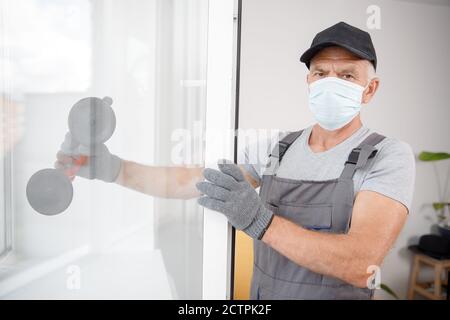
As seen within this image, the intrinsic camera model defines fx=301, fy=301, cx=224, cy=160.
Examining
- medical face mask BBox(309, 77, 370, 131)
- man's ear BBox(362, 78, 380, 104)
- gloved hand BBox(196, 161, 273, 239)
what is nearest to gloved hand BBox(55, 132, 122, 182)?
gloved hand BBox(196, 161, 273, 239)

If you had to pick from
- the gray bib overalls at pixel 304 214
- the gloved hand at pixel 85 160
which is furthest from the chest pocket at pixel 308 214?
the gloved hand at pixel 85 160

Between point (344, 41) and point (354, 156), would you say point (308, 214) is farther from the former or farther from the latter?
point (344, 41)

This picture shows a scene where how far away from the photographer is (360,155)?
612mm

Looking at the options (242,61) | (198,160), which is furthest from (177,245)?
(242,61)

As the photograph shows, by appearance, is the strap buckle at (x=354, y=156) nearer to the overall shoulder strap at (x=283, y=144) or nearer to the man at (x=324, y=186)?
the man at (x=324, y=186)

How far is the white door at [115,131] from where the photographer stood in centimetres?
59

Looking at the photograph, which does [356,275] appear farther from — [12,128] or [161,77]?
[12,128]

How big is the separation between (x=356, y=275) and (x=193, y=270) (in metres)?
0.33

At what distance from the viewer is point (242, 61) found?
63 centimetres

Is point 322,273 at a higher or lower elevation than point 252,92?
lower

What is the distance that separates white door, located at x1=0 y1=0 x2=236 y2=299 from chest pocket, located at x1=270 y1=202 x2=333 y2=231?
133 millimetres

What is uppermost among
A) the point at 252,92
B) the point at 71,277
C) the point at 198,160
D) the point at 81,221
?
the point at 252,92

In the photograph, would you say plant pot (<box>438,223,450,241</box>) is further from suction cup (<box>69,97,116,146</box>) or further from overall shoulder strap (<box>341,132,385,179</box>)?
suction cup (<box>69,97,116,146</box>)

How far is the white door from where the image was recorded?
1.95ft
